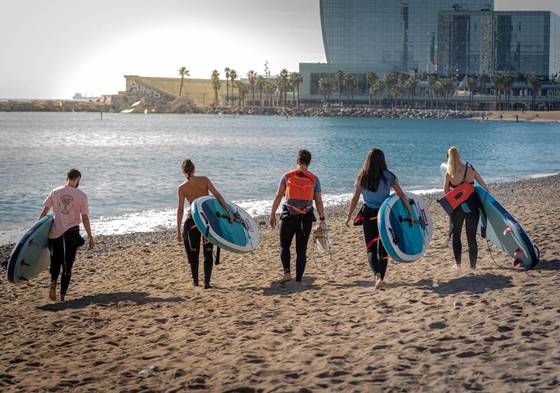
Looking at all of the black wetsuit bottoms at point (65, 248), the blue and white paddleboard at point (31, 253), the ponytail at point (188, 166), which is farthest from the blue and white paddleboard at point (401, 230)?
the blue and white paddleboard at point (31, 253)

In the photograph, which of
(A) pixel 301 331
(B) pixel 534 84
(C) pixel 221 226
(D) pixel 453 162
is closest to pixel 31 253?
(C) pixel 221 226

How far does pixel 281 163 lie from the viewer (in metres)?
52.1

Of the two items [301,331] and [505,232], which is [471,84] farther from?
[301,331]

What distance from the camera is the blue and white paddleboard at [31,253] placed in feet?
31.5

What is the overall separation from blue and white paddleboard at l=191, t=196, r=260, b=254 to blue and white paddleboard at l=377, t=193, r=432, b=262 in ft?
6.76

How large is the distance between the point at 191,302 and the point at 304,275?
1.94 metres

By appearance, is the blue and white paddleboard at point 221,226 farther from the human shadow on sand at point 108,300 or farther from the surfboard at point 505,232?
the surfboard at point 505,232

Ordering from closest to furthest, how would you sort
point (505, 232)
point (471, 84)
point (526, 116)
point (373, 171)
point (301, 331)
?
point (301, 331), point (373, 171), point (505, 232), point (526, 116), point (471, 84)

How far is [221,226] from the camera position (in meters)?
10.2

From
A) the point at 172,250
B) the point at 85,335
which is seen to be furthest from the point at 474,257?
the point at 172,250

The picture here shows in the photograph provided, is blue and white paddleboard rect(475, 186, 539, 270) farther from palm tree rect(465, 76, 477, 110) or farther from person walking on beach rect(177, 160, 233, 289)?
palm tree rect(465, 76, 477, 110)

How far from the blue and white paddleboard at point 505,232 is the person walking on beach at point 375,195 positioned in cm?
135

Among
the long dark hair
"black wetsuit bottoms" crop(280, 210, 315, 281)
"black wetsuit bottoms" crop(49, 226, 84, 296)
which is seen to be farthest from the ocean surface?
the long dark hair

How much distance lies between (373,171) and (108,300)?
Result: 3.76 metres
